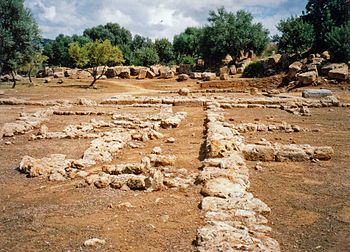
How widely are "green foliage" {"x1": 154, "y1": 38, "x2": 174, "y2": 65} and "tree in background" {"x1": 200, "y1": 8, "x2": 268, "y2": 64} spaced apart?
14.5 meters

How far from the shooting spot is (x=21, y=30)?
20594 mm

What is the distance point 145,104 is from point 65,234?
14073 mm

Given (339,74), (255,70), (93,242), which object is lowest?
(93,242)

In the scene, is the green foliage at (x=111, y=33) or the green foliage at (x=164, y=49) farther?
the green foliage at (x=111, y=33)

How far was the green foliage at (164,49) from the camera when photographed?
58.2 metres

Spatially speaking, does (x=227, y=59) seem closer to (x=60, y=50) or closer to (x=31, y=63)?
(x=31, y=63)

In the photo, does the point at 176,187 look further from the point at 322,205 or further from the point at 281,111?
the point at 281,111

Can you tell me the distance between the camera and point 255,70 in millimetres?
31516

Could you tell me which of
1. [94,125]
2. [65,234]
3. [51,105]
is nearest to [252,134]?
[94,125]

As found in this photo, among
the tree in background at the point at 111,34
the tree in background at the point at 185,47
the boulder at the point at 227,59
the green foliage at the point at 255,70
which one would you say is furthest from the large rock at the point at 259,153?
the tree in background at the point at 111,34

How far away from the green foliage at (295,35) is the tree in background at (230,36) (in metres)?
9.99

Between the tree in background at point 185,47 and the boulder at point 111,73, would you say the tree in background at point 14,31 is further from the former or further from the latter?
the tree in background at point 185,47

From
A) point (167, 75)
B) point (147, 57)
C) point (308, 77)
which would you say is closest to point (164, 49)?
point (147, 57)

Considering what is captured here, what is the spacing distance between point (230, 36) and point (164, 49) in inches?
741
